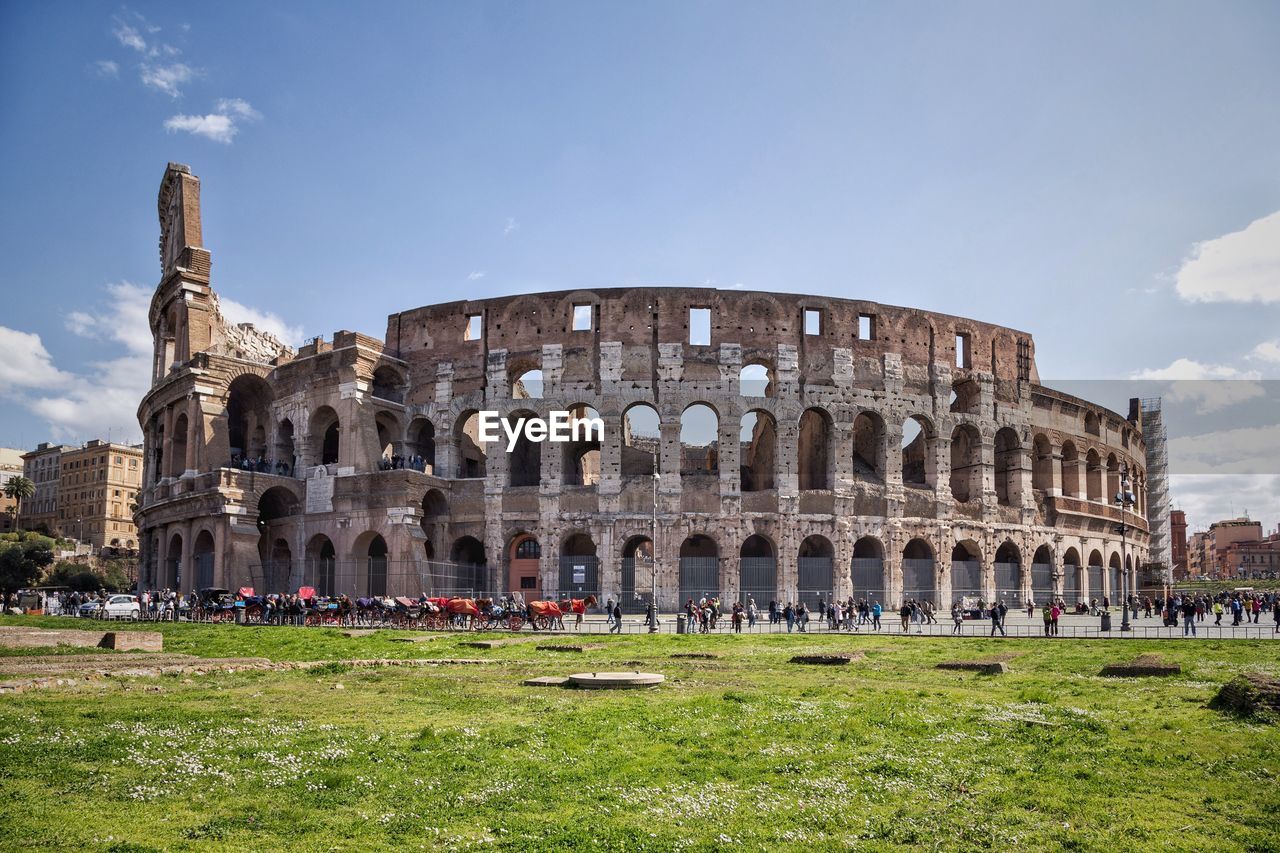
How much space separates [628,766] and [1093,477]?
175ft

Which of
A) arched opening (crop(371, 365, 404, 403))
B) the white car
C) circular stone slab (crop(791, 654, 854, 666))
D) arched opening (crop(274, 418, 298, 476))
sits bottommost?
the white car

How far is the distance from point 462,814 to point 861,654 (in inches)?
610

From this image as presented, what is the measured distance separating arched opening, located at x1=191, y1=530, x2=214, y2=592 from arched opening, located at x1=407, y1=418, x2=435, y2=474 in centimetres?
963

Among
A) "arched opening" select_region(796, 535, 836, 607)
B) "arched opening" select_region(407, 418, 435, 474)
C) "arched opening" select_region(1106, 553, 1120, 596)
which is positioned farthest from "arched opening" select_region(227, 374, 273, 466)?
"arched opening" select_region(1106, 553, 1120, 596)

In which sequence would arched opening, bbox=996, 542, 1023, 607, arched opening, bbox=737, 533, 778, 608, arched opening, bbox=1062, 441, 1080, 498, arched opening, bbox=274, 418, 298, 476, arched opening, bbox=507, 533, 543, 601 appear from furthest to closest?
1. arched opening, bbox=1062, 441, 1080, 498
2. arched opening, bbox=274, 418, 298, 476
3. arched opening, bbox=996, 542, 1023, 607
4. arched opening, bbox=507, 533, 543, 601
5. arched opening, bbox=737, 533, 778, 608

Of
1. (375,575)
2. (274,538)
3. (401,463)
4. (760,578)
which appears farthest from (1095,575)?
(274,538)

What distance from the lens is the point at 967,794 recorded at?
9070 millimetres

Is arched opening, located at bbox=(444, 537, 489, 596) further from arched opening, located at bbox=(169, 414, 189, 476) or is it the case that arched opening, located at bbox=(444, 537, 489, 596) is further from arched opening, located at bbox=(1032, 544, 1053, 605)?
arched opening, located at bbox=(1032, 544, 1053, 605)

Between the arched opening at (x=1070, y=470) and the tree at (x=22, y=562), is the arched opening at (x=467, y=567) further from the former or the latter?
the tree at (x=22, y=562)

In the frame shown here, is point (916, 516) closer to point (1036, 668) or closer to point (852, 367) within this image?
point (852, 367)

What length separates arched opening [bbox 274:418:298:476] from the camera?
162ft

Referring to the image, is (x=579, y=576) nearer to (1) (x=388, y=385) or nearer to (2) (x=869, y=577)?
(2) (x=869, y=577)

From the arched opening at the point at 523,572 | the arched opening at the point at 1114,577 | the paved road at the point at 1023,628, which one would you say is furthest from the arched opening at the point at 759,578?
the arched opening at the point at 1114,577

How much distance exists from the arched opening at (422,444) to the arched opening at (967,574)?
2486 cm
